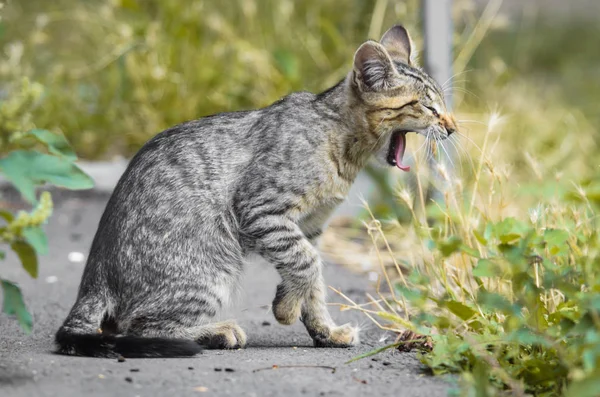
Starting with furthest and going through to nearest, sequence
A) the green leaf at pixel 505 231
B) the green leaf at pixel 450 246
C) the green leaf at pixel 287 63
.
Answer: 1. the green leaf at pixel 287 63
2. the green leaf at pixel 505 231
3. the green leaf at pixel 450 246

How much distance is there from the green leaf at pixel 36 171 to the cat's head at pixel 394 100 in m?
1.36

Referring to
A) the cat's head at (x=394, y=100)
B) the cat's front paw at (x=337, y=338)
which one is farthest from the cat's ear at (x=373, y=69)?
the cat's front paw at (x=337, y=338)

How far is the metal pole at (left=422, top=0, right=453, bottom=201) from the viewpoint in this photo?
5281mm

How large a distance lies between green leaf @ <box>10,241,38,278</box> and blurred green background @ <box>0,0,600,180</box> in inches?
141

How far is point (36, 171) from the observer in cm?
264

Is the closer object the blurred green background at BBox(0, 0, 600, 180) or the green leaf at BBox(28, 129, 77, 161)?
the green leaf at BBox(28, 129, 77, 161)

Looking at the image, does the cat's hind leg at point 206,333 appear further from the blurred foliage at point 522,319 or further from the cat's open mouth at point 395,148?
the cat's open mouth at point 395,148

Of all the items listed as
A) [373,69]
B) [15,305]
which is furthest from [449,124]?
[15,305]

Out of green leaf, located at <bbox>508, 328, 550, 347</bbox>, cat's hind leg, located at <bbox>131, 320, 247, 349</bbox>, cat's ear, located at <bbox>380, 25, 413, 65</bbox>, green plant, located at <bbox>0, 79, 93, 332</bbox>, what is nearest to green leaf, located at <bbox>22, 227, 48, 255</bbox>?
green plant, located at <bbox>0, 79, 93, 332</bbox>

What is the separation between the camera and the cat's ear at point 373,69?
3594 mm

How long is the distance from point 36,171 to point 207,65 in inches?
179

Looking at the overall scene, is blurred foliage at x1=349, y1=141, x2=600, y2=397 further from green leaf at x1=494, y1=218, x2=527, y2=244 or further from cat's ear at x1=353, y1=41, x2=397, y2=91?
cat's ear at x1=353, y1=41, x2=397, y2=91

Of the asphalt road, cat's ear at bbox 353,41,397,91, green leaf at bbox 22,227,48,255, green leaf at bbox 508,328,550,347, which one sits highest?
cat's ear at bbox 353,41,397,91

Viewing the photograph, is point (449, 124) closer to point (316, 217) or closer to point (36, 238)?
point (316, 217)
